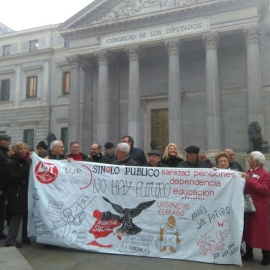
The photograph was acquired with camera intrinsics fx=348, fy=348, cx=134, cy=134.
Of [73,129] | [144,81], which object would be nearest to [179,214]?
[73,129]

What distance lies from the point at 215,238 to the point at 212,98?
1716 centimetres

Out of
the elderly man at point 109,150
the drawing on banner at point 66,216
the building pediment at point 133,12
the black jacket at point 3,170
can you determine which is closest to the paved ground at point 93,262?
the drawing on banner at point 66,216

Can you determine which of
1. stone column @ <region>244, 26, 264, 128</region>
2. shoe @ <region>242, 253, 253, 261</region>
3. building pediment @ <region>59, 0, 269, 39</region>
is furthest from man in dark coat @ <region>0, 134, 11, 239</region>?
building pediment @ <region>59, 0, 269, 39</region>

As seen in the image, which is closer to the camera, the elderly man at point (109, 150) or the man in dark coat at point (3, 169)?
the man in dark coat at point (3, 169)

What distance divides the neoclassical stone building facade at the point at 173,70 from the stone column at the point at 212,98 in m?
0.06

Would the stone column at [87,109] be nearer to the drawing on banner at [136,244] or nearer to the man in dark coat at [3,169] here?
the man in dark coat at [3,169]

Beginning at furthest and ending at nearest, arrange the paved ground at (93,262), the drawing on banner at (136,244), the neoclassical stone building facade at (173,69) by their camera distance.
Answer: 1. the neoclassical stone building facade at (173,69)
2. the drawing on banner at (136,244)
3. the paved ground at (93,262)

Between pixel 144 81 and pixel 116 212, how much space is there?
883 inches

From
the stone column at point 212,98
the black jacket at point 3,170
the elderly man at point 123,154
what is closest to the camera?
the elderly man at point 123,154

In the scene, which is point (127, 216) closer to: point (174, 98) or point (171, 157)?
point (171, 157)

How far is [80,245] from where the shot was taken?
601cm

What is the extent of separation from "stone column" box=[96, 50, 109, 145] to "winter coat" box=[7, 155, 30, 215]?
1771 cm

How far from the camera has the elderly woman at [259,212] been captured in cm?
560

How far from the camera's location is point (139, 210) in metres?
6.07
